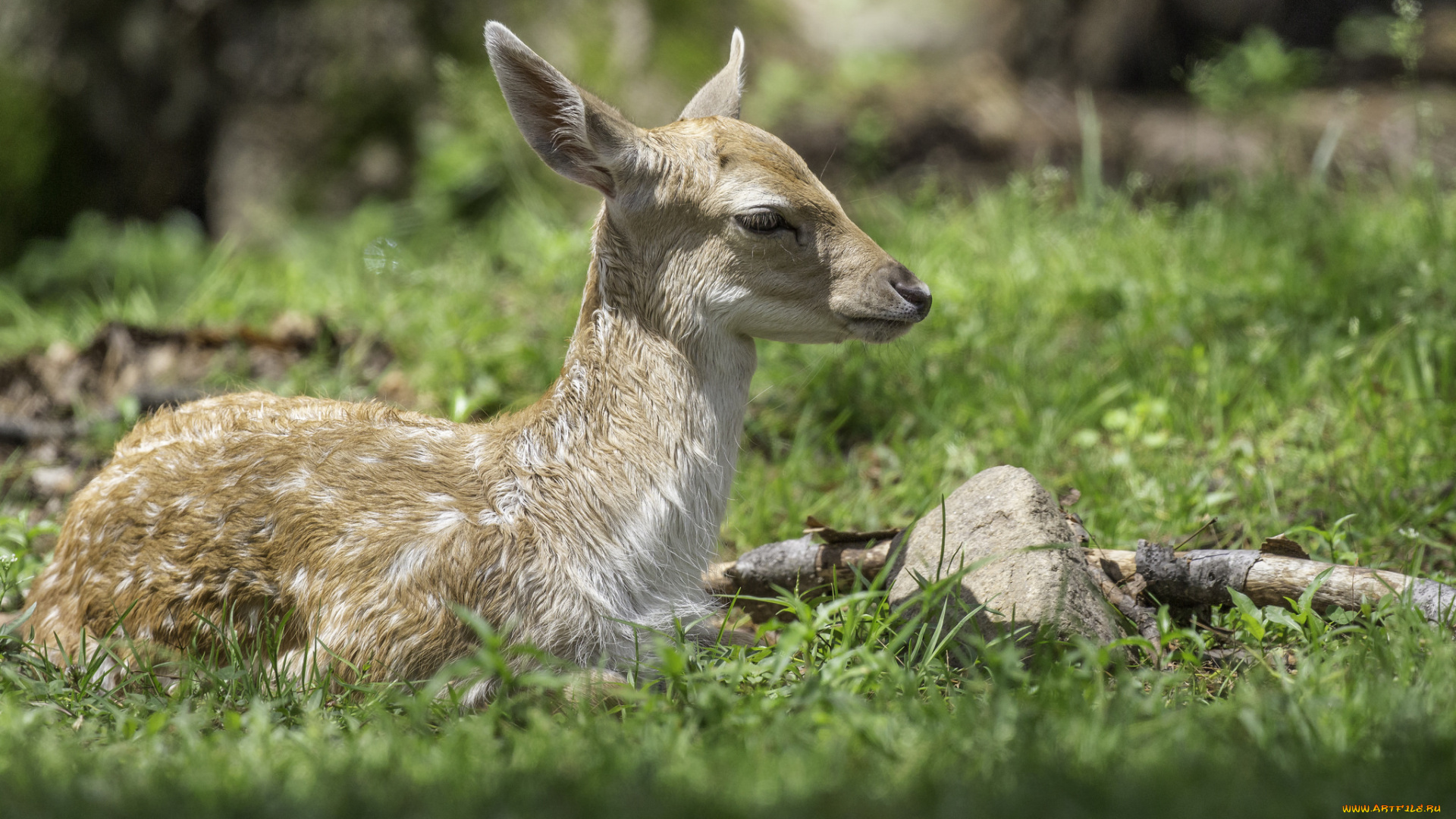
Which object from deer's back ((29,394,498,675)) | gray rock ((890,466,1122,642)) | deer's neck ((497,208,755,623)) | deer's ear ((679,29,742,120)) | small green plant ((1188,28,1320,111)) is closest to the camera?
gray rock ((890,466,1122,642))

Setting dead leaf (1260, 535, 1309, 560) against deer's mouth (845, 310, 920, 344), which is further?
deer's mouth (845, 310, 920, 344)

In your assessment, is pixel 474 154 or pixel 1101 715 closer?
pixel 1101 715

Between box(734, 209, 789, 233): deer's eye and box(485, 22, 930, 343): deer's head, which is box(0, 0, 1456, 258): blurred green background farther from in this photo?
box(734, 209, 789, 233): deer's eye

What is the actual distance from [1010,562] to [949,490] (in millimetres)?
1196

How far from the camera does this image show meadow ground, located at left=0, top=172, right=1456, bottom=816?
197cm

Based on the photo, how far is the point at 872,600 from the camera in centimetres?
315

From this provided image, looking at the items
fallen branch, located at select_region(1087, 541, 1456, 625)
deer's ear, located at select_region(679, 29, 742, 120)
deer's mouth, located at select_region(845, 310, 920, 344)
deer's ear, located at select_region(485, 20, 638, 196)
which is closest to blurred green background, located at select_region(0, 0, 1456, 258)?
deer's ear, located at select_region(679, 29, 742, 120)

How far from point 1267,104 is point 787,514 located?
4.31m

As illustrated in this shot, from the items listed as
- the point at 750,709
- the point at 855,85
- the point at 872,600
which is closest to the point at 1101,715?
the point at 750,709

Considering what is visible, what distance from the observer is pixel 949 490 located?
4.06 metres

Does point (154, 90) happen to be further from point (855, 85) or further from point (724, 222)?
point (724, 222)

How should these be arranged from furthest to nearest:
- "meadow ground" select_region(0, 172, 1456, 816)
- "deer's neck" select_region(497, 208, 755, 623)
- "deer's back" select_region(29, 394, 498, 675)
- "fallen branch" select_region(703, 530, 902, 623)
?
"fallen branch" select_region(703, 530, 902, 623)
"deer's neck" select_region(497, 208, 755, 623)
"deer's back" select_region(29, 394, 498, 675)
"meadow ground" select_region(0, 172, 1456, 816)

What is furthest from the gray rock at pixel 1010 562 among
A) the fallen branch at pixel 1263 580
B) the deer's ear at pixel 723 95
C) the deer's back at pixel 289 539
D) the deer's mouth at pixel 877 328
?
the deer's ear at pixel 723 95

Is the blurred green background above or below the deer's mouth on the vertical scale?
above
